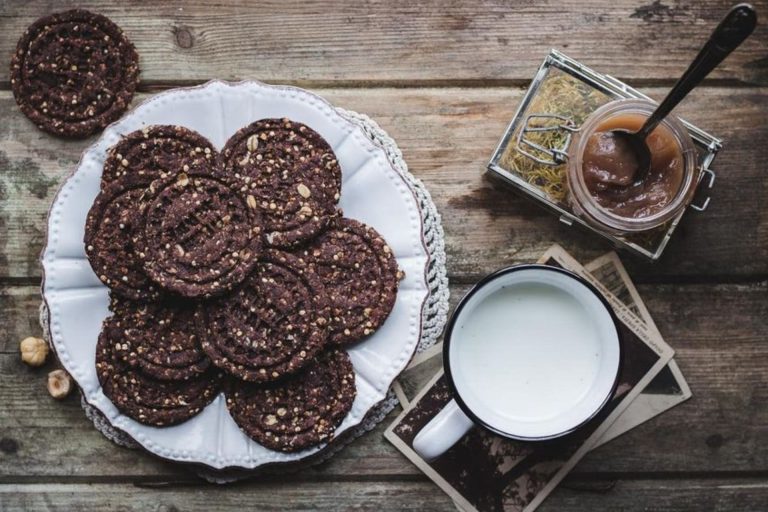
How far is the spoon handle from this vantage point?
0.91m

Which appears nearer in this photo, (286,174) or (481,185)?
(286,174)

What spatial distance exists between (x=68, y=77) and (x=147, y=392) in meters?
0.57

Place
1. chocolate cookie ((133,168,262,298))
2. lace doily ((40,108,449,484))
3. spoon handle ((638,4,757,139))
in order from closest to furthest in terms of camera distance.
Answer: spoon handle ((638,4,757,139)) < chocolate cookie ((133,168,262,298)) < lace doily ((40,108,449,484))

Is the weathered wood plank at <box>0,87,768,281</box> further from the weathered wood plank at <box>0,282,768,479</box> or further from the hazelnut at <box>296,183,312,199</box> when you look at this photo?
the hazelnut at <box>296,183,312,199</box>

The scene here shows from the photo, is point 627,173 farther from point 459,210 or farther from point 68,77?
point 68,77

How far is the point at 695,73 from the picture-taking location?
3.26 feet

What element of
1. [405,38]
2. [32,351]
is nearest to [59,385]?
[32,351]

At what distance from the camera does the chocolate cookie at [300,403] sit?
1192 mm

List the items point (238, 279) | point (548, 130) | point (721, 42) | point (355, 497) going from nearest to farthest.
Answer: point (721, 42) → point (238, 279) → point (548, 130) → point (355, 497)

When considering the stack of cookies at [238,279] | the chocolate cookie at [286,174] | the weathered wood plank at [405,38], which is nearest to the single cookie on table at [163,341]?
the stack of cookies at [238,279]

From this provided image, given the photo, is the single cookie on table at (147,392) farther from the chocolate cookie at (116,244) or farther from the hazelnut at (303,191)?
the hazelnut at (303,191)

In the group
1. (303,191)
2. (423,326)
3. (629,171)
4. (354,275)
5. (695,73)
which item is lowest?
(423,326)

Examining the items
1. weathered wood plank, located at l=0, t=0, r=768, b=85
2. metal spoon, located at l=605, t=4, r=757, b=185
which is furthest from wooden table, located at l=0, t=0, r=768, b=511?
metal spoon, located at l=605, t=4, r=757, b=185

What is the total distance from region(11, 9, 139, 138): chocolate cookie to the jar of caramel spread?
803mm
